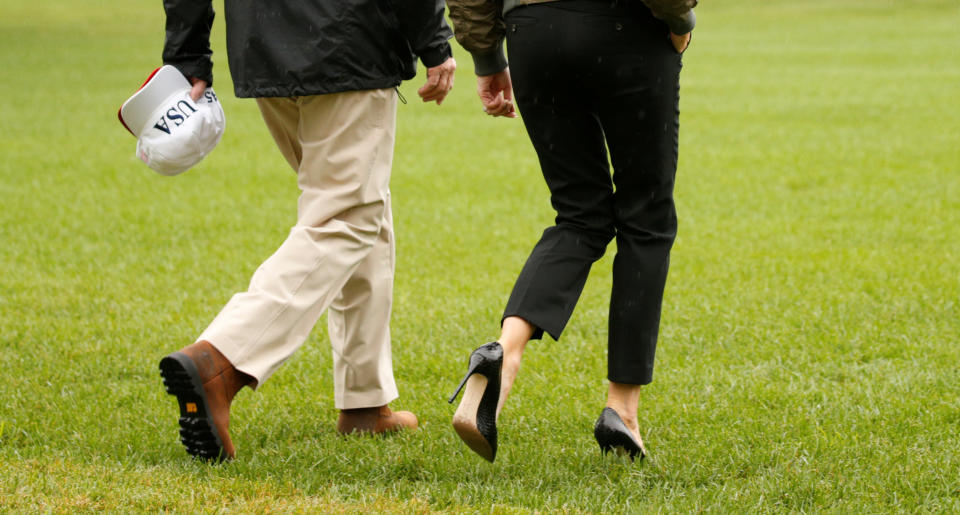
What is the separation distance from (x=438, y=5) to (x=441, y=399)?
1560 mm

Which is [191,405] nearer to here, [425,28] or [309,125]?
[309,125]

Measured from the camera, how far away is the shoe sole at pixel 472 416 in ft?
10.5

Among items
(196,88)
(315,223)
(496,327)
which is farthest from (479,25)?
(496,327)

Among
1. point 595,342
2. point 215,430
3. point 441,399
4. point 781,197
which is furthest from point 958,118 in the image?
point 215,430

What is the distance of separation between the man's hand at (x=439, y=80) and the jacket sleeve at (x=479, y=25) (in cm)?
16

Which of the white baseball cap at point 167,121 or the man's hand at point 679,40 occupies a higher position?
the man's hand at point 679,40

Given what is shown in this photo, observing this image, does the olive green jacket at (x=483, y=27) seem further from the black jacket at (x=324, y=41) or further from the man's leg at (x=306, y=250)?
the man's leg at (x=306, y=250)

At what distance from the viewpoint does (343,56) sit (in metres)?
3.56

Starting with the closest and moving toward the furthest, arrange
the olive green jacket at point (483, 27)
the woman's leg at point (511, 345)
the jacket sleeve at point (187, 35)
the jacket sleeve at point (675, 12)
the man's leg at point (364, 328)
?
the jacket sleeve at point (675, 12) < the woman's leg at point (511, 345) < the olive green jacket at point (483, 27) < the jacket sleeve at point (187, 35) < the man's leg at point (364, 328)

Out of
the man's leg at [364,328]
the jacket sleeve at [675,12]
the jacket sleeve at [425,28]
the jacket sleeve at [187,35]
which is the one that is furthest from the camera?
the man's leg at [364,328]

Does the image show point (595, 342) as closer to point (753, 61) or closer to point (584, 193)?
point (584, 193)

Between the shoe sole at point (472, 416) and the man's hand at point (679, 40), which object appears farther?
the man's hand at point (679, 40)

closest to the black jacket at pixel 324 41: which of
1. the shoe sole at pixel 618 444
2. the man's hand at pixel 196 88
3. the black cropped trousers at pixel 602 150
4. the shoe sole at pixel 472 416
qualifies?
the man's hand at pixel 196 88

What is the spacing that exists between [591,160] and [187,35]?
1.35m
